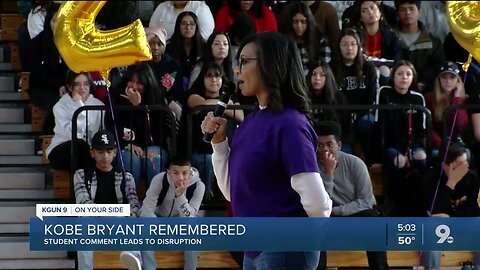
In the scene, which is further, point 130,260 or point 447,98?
point 447,98

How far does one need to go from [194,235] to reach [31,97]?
3601 mm

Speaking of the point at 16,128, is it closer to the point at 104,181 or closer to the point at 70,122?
the point at 70,122

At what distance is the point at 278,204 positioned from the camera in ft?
18.1

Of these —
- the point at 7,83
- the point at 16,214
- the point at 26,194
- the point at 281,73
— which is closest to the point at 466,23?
the point at 281,73

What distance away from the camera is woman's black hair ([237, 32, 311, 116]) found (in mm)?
5512

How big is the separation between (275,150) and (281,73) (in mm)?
317

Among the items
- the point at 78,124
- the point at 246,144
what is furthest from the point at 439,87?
the point at 246,144

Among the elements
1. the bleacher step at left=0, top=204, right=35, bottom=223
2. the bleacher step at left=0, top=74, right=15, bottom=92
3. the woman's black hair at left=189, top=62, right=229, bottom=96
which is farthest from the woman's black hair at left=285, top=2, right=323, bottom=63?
the bleacher step at left=0, top=204, right=35, bottom=223

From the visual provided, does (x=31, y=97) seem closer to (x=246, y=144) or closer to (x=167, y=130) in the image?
(x=167, y=130)

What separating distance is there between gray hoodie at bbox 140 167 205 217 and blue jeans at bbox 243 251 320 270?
11.9ft

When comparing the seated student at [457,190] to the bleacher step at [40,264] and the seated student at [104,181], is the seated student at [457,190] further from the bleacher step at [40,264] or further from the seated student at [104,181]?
the bleacher step at [40,264]

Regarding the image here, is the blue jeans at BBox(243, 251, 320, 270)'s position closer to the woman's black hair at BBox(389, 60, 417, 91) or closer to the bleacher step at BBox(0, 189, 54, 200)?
the bleacher step at BBox(0, 189, 54, 200)

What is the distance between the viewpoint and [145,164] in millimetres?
9727

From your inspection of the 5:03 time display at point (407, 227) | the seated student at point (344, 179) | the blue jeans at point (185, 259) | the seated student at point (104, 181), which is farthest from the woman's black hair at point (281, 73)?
the seated student at point (104, 181)
